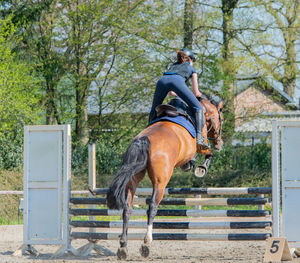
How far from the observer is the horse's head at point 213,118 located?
7.10m

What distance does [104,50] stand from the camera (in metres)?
20.2

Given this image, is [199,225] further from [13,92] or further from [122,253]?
[13,92]

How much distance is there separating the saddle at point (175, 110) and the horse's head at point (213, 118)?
0.58 metres

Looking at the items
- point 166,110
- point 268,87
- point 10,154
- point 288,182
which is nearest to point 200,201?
point 288,182

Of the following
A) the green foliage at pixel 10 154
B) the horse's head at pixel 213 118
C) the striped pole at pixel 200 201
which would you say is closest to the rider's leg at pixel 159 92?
the horse's head at pixel 213 118

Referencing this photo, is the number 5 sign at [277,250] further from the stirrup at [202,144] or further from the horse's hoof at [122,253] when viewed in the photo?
the horse's hoof at [122,253]

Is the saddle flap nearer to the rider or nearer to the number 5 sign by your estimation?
the rider

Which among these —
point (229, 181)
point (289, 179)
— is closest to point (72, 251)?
point (289, 179)

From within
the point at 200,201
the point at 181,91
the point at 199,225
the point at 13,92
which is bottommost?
the point at 199,225

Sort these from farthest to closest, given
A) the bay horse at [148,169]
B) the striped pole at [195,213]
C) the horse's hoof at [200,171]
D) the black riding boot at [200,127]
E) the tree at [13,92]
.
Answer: the tree at [13,92] < the horse's hoof at [200,171] < the black riding boot at [200,127] < the striped pole at [195,213] < the bay horse at [148,169]

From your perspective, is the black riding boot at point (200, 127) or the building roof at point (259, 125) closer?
the black riding boot at point (200, 127)

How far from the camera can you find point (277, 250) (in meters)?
5.79

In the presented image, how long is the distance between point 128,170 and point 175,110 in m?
1.10

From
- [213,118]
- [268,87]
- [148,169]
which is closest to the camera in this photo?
[148,169]
